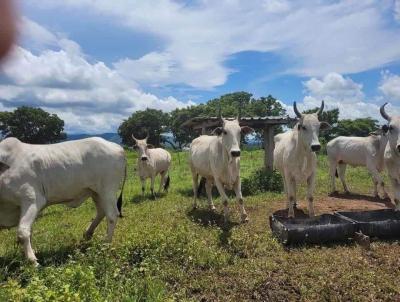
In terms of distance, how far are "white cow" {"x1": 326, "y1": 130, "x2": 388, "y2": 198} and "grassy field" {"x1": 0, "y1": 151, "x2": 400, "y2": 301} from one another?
6.52 metres

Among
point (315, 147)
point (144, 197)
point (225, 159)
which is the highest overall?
point (315, 147)

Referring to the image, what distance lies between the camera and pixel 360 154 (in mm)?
14273

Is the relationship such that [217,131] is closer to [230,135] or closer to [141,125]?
[230,135]

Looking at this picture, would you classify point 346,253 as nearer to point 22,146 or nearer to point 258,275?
point 258,275

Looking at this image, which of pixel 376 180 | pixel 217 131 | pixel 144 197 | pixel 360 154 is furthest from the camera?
pixel 144 197

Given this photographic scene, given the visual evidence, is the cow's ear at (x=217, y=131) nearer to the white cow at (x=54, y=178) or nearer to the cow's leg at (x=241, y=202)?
the cow's leg at (x=241, y=202)

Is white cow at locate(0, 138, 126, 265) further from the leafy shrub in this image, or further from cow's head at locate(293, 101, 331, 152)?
the leafy shrub

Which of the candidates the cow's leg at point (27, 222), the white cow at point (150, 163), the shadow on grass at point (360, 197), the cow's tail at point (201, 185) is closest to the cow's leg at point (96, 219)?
the cow's leg at point (27, 222)

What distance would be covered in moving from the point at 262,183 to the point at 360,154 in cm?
340

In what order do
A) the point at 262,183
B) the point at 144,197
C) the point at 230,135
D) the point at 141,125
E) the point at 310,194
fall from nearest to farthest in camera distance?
1. the point at 310,194
2. the point at 230,135
3. the point at 262,183
4. the point at 144,197
5. the point at 141,125

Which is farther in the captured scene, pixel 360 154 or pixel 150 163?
pixel 150 163

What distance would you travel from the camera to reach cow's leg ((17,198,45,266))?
21.0ft

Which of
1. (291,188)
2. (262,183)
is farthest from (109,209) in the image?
(262,183)

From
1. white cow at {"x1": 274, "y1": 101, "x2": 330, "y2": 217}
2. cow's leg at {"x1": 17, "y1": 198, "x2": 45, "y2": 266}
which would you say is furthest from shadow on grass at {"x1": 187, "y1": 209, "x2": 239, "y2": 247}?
cow's leg at {"x1": 17, "y1": 198, "x2": 45, "y2": 266}
